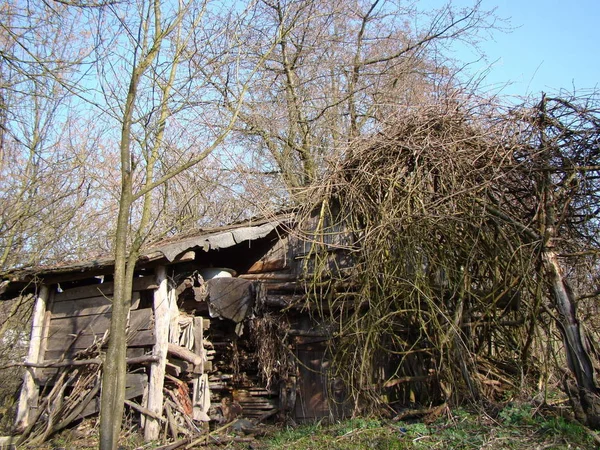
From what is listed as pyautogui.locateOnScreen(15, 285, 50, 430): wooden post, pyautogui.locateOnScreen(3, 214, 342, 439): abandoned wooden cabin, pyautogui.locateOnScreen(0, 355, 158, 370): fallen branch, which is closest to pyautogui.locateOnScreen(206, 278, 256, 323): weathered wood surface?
pyautogui.locateOnScreen(3, 214, 342, 439): abandoned wooden cabin

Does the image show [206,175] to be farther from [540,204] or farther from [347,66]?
[540,204]

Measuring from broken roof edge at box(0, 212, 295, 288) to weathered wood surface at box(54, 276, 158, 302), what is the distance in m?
0.34

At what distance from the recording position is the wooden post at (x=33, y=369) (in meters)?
8.87

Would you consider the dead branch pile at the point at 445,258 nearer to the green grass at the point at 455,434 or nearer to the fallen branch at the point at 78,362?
the green grass at the point at 455,434

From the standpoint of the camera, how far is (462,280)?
676 centimetres

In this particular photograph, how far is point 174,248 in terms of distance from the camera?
26.0 feet

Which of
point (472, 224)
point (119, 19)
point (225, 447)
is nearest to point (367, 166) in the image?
point (472, 224)

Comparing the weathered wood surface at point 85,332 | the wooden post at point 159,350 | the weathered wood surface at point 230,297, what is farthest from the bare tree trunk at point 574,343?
the weathered wood surface at point 85,332

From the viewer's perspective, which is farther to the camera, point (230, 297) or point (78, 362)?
point (230, 297)

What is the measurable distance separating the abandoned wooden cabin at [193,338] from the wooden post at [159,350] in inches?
0.6

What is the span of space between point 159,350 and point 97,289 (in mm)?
2019

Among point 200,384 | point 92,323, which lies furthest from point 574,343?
point 92,323

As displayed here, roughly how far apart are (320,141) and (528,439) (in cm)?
1031

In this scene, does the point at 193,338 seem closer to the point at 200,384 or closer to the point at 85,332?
the point at 200,384
